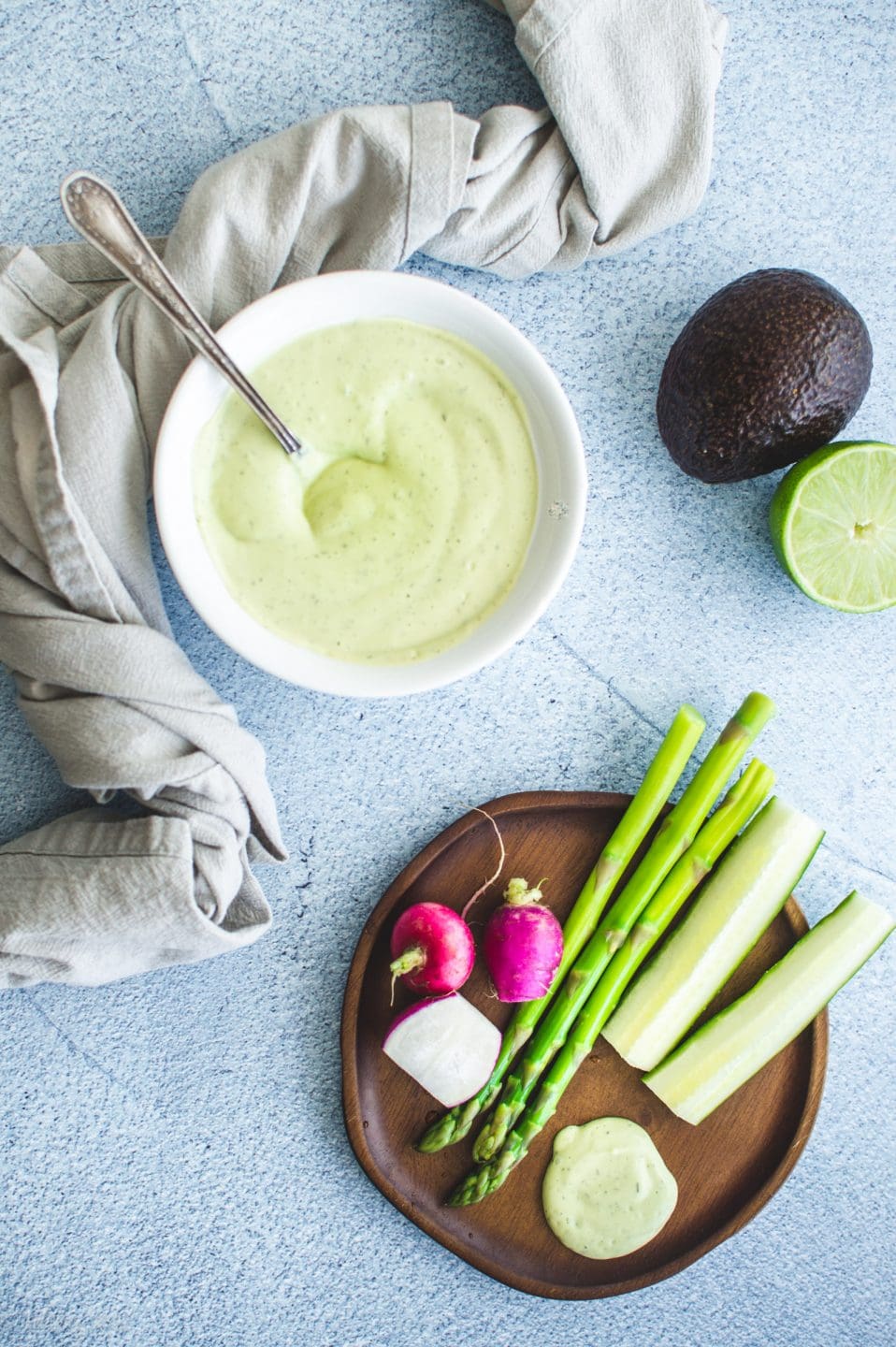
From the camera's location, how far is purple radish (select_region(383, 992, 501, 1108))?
4.20 feet

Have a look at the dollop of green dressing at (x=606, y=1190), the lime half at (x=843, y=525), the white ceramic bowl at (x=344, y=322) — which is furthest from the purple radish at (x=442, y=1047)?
the lime half at (x=843, y=525)

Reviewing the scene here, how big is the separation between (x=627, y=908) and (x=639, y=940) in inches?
1.8

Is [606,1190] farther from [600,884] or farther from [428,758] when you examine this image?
[428,758]

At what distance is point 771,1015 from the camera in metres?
1.32

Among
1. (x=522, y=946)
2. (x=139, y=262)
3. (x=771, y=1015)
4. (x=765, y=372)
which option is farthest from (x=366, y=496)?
(x=771, y=1015)

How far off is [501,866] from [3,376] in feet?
2.70

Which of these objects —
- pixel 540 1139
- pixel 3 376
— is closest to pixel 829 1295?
pixel 540 1139

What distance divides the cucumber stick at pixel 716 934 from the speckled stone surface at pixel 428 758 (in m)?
0.11

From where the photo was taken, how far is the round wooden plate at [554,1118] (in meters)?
1.32

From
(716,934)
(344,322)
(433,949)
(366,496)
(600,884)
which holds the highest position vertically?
(344,322)

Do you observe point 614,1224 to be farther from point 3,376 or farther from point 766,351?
point 3,376

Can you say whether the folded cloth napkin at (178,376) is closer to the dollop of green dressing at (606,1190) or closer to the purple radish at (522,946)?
the purple radish at (522,946)

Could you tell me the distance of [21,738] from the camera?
131cm

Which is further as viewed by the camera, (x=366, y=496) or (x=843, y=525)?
(x=843, y=525)
